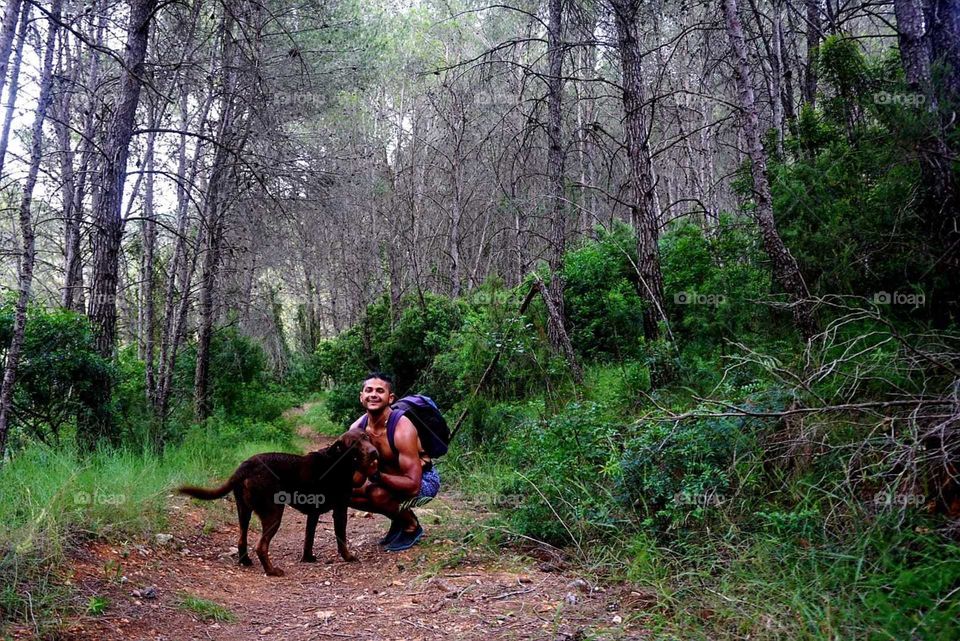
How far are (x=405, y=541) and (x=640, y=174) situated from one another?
→ 4.37 meters

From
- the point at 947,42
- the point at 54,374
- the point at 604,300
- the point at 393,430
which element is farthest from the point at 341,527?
the point at 947,42

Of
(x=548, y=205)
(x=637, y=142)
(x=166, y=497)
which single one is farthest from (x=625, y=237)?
(x=166, y=497)

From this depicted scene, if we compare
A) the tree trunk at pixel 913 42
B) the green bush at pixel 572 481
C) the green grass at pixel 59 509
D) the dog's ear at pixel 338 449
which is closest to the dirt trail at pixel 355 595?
the green grass at pixel 59 509

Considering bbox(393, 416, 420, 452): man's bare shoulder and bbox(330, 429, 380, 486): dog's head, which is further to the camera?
bbox(393, 416, 420, 452): man's bare shoulder

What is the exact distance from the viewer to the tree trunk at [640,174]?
6.89 meters

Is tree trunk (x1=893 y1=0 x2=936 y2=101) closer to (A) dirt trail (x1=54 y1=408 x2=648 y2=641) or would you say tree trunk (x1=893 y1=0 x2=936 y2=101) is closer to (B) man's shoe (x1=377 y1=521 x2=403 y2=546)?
(A) dirt trail (x1=54 y1=408 x2=648 y2=641)

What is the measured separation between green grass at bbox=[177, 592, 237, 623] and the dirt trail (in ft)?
0.08

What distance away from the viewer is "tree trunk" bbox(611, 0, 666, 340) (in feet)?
22.6

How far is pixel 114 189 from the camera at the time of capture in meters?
7.16

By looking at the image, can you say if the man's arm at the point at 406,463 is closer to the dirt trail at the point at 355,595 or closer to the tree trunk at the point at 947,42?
the dirt trail at the point at 355,595

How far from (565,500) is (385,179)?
821 inches

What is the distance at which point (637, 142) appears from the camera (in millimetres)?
6988

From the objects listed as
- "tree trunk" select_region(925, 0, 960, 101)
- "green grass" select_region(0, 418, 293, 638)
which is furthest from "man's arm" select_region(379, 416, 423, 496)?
"tree trunk" select_region(925, 0, 960, 101)

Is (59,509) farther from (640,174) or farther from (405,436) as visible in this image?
(640,174)
